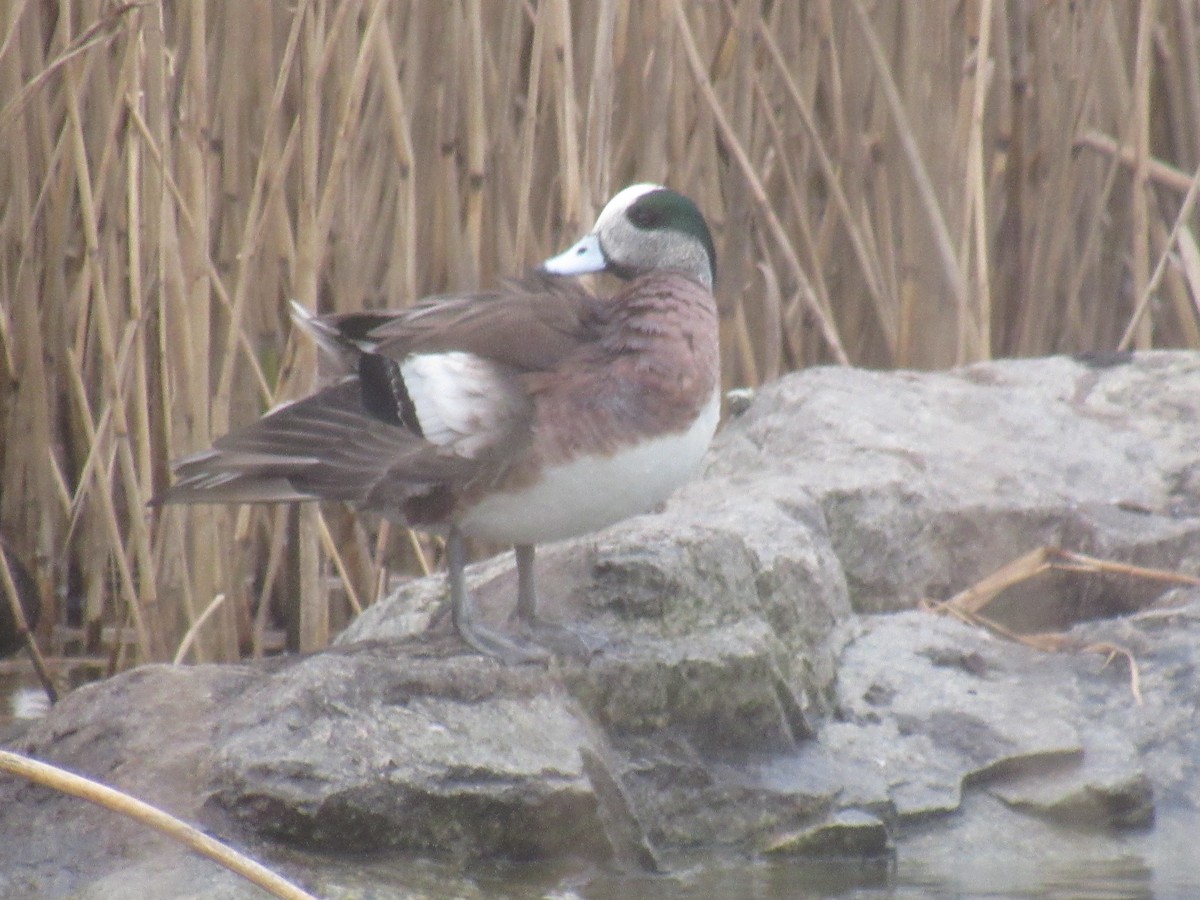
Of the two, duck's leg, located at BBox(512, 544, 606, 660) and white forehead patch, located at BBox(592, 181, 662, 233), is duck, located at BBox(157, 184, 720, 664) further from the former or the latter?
white forehead patch, located at BBox(592, 181, 662, 233)

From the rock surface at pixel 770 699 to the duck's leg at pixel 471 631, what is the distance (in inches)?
1.6

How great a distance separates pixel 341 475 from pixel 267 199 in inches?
39.8

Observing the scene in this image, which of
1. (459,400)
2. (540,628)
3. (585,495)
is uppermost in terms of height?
(459,400)

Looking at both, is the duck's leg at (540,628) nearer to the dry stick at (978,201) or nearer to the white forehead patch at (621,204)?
the white forehead patch at (621,204)

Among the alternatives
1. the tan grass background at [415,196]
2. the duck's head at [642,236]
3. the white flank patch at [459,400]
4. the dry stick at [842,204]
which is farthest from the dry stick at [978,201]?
the white flank patch at [459,400]

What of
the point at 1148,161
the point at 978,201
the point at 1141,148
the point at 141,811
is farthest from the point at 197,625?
the point at 1148,161

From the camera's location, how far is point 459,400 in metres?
2.27

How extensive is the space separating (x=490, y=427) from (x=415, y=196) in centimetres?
148

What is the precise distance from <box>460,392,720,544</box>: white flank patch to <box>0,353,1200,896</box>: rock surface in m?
0.18

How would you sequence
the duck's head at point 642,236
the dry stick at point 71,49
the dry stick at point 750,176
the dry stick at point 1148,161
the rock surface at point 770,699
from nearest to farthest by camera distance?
1. the rock surface at point 770,699
2. the duck's head at point 642,236
3. the dry stick at point 71,49
4. the dry stick at point 750,176
5. the dry stick at point 1148,161

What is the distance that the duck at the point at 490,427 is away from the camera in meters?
2.27

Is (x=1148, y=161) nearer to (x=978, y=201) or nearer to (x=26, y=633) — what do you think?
(x=978, y=201)

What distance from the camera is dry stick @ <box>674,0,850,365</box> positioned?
3.46 metres

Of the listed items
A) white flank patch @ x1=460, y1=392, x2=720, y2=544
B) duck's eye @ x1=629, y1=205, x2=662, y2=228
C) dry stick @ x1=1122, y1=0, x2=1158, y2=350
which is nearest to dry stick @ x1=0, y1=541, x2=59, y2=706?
white flank patch @ x1=460, y1=392, x2=720, y2=544
